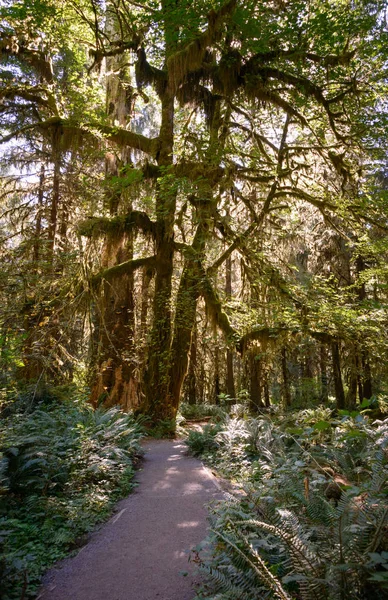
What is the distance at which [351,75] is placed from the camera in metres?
7.42

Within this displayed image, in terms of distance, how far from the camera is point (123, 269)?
10773 mm

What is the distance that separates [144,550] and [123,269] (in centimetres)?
768

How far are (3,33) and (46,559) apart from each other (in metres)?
10.5

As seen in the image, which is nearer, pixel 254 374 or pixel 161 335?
pixel 161 335

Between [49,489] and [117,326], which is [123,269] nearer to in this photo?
[117,326]

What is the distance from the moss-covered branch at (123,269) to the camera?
10108 millimetres

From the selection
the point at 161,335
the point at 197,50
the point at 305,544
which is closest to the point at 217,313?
the point at 161,335

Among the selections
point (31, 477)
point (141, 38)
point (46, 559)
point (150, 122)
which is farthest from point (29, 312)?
point (150, 122)

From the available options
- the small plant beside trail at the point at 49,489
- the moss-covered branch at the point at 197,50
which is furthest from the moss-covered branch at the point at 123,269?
the moss-covered branch at the point at 197,50

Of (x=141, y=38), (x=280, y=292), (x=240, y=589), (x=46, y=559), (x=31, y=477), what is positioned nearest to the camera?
(x=240, y=589)

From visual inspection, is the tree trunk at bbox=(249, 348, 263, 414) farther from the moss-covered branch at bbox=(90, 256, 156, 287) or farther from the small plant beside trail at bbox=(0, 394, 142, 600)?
the small plant beside trail at bbox=(0, 394, 142, 600)

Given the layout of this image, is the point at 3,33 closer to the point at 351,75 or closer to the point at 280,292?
the point at 351,75

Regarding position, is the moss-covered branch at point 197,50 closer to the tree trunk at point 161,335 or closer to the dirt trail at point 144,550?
the tree trunk at point 161,335

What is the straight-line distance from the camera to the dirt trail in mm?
3346
